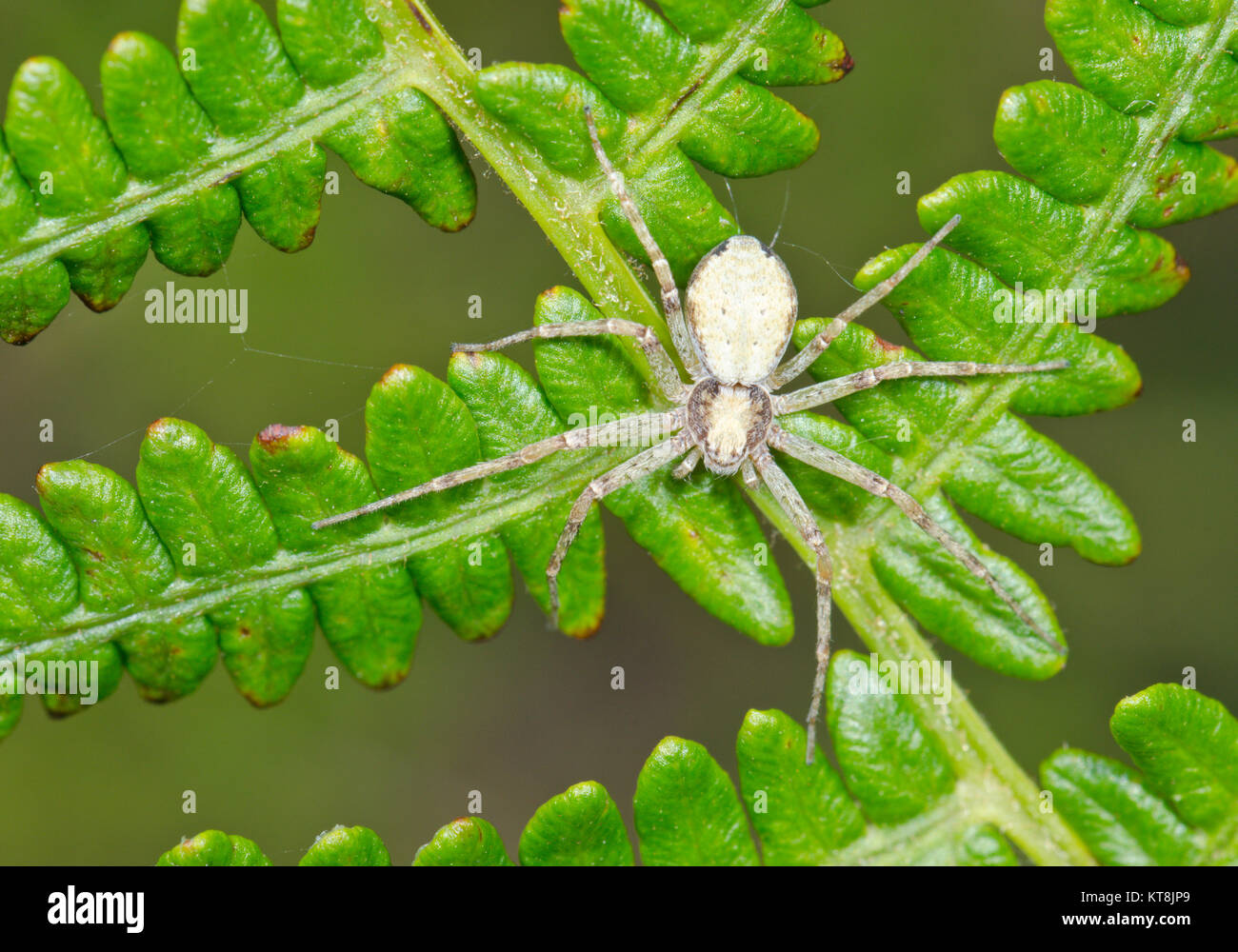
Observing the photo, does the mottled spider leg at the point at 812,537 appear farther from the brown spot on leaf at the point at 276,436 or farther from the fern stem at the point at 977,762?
the brown spot on leaf at the point at 276,436

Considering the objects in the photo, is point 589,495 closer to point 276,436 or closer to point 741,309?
point 741,309

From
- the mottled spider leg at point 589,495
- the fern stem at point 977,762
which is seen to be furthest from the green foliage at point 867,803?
the mottled spider leg at point 589,495

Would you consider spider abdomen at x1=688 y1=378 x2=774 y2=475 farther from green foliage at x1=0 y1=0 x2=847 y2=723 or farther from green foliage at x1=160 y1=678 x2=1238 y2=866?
green foliage at x1=160 y1=678 x2=1238 y2=866

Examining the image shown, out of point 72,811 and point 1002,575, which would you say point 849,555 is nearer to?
point 1002,575

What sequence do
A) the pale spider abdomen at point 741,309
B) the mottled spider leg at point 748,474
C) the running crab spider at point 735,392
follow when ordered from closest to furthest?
the running crab spider at point 735,392
the pale spider abdomen at point 741,309
the mottled spider leg at point 748,474

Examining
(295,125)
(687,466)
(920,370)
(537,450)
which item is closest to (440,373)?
(537,450)

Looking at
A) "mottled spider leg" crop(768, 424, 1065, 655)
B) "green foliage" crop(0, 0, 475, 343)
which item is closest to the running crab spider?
"mottled spider leg" crop(768, 424, 1065, 655)

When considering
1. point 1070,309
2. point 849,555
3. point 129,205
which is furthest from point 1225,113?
point 129,205
